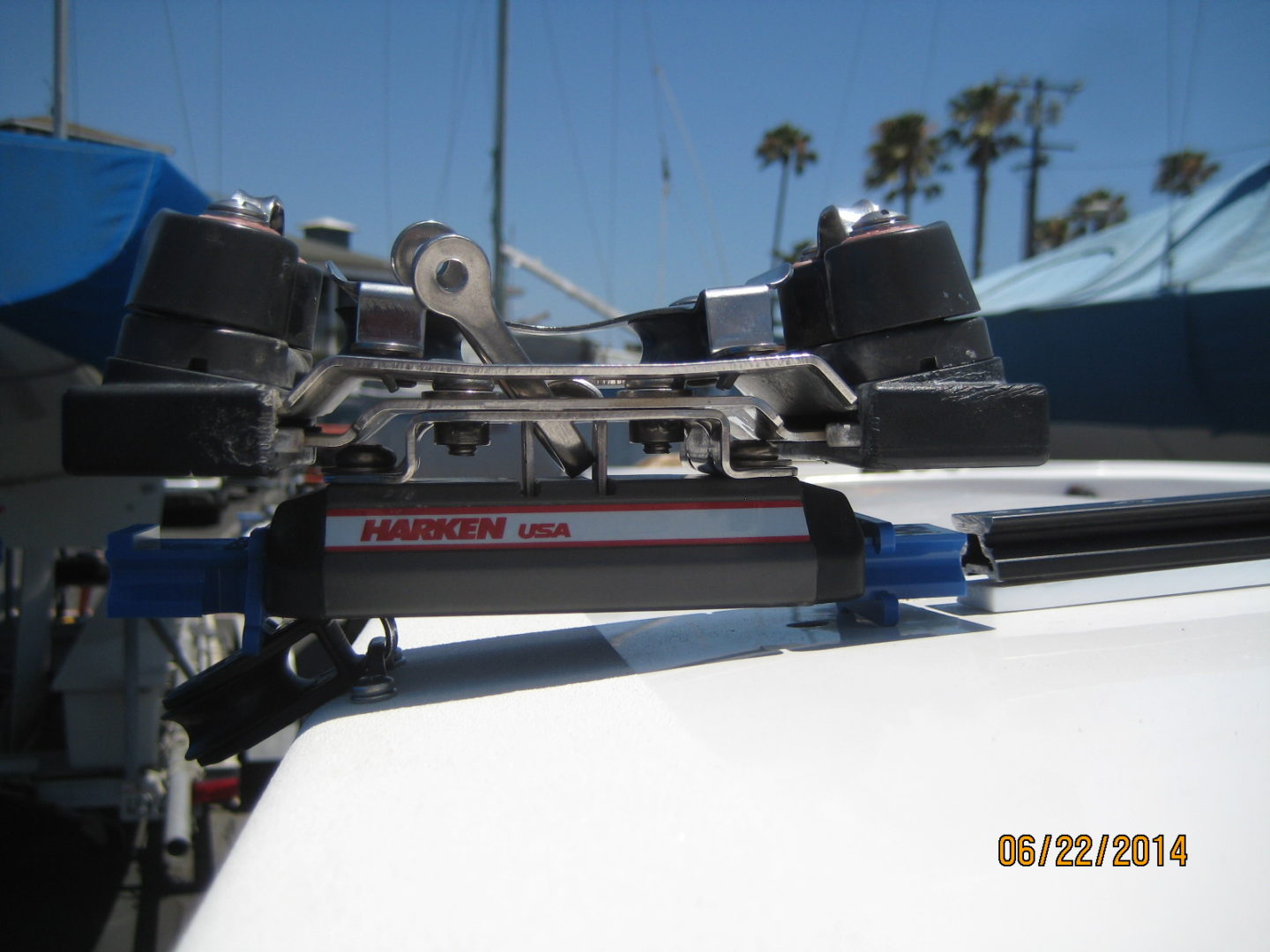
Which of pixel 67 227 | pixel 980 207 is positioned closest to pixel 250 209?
pixel 67 227

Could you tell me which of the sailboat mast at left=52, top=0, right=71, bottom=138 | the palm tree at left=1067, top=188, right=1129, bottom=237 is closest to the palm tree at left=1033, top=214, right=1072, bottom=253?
the palm tree at left=1067, top=188, right=1129, bottom=237

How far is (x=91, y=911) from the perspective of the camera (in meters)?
3.72

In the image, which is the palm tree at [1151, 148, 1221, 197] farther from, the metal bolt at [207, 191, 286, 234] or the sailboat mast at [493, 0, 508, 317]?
the metal bolt at [207, 191, 286, 234]

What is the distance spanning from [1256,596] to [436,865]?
1.36 meters

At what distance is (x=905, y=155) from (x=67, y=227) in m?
34.2

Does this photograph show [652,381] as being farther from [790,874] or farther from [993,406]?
[790,874]

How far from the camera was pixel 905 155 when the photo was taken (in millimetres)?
33719

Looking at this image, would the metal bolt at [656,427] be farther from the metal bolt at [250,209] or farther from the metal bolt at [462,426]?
the metal bolt at [250,209]

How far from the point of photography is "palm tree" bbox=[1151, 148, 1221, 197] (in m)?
11.2
